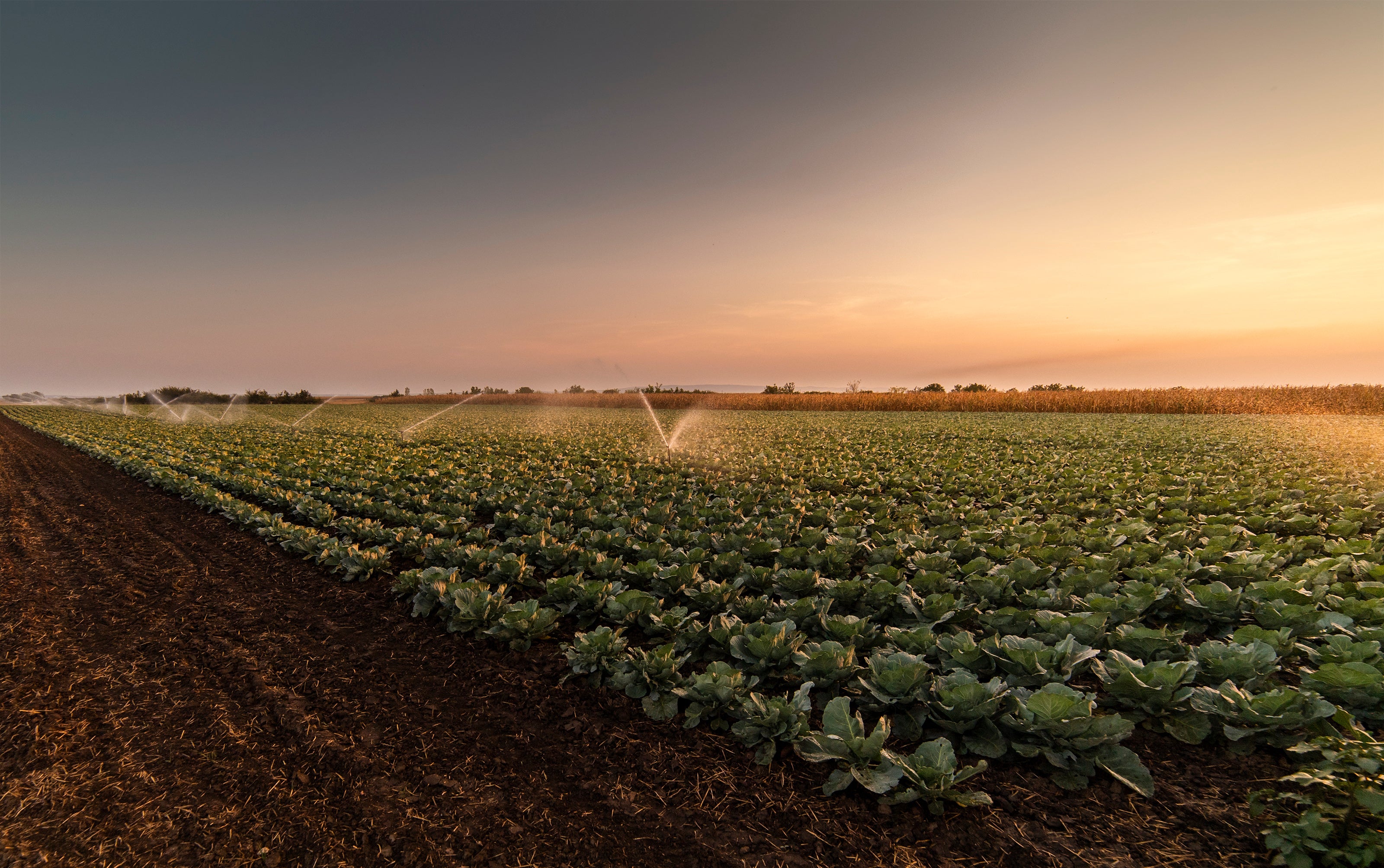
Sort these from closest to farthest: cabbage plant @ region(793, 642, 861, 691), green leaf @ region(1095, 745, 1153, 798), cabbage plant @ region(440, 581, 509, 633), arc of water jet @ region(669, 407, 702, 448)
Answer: green leaf @ region(1095, 745, 1153, 798) → cabbage plant @ region(793, 642, 861, 691) → cabbage plant @ region(440, 581, 509, 633) → arc of water jet @ region(669, 407, 702, 448)

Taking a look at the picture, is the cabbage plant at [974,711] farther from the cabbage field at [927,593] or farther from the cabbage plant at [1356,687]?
the cabbage plant at [1356,687]

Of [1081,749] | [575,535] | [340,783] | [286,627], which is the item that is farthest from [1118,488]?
[286,627]

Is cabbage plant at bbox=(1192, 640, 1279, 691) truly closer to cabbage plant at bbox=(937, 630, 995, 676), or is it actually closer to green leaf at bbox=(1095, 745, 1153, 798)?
green leaf at bbox=(1095, 745, 1153, 798)

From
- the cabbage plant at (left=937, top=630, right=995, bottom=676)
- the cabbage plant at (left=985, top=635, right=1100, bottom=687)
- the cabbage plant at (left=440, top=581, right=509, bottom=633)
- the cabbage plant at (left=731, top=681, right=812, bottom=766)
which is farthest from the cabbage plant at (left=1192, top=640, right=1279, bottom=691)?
the cabbage plant at (left=440, top=581, right=509, bottom=633)

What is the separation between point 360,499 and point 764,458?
30.5ft

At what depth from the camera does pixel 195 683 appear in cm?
461

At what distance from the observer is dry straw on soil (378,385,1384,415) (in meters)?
43.9

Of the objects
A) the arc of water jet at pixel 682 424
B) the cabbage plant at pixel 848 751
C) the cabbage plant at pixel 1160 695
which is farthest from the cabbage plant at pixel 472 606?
the arc of water jet at pixel 682 424

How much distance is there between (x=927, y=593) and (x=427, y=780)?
4.68 metres

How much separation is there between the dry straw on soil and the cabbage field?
36852 millimetres

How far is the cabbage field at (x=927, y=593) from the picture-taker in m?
3.37

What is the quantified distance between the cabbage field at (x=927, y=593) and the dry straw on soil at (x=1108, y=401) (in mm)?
36852

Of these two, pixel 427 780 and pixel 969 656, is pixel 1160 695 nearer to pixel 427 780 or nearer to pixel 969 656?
pixel 969 656

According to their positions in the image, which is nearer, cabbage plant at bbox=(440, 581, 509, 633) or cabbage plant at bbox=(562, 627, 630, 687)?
cabbage plant at bbox=(562, 627, 630, 687)
